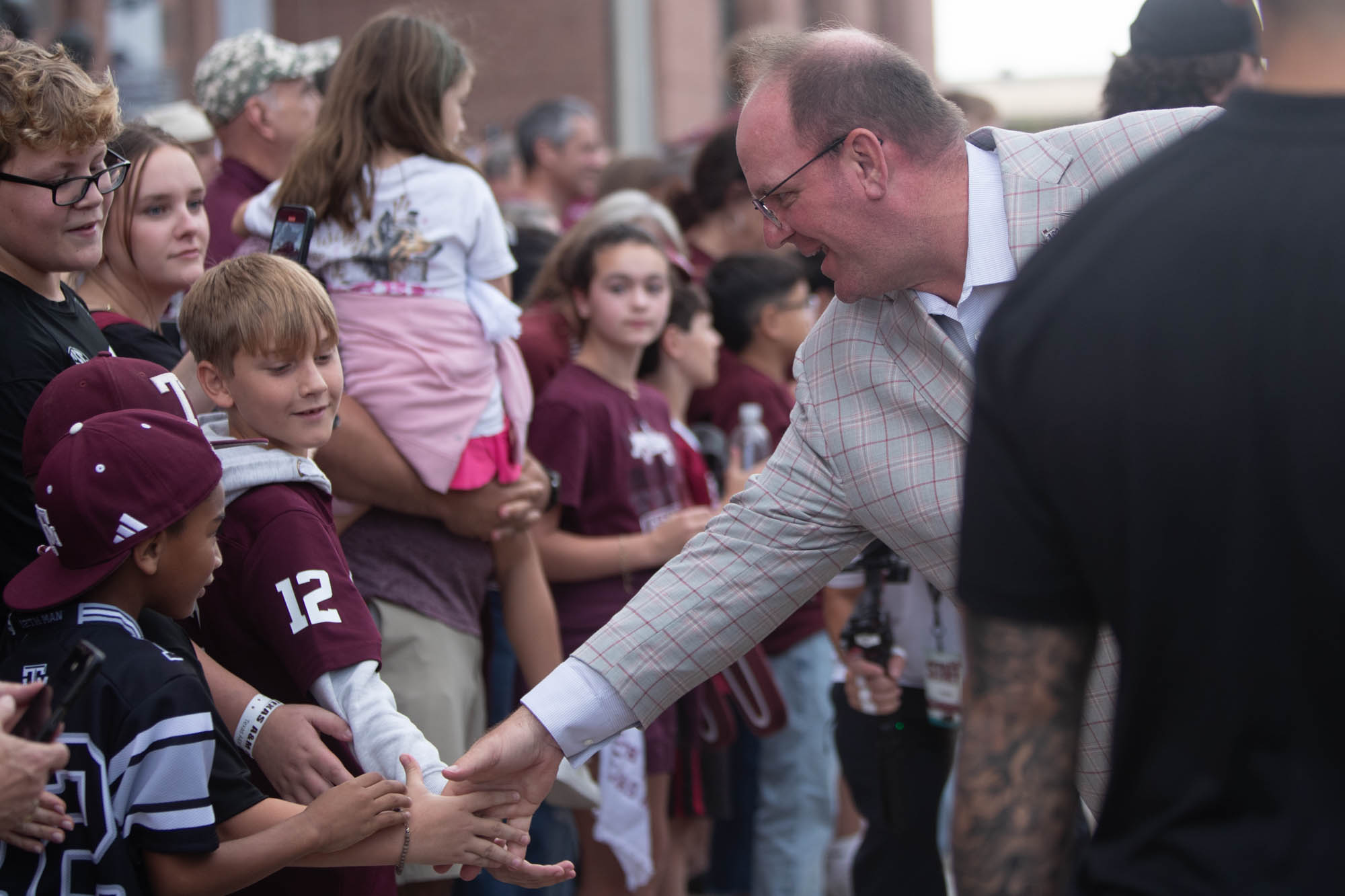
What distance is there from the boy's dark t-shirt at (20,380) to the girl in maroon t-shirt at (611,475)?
1.77 metres

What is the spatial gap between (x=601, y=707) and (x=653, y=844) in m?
1.80

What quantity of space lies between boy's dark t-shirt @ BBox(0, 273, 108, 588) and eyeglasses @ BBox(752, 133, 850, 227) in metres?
1.31

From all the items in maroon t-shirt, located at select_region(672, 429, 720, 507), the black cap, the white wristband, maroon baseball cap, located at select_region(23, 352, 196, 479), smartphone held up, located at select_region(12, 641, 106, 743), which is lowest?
maroon t-shirt, located at select_region(672, 429, 720, 507)

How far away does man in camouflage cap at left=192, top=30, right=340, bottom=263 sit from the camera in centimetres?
411

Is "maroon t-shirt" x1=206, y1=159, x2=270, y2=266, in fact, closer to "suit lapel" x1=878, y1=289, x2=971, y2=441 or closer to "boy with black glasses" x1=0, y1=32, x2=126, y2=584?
"boy with black glasses" x1=0, y1=32, x2=126, y2=584

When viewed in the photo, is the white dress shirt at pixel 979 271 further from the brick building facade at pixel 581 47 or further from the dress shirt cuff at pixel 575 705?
the brick building facade at pixel 581 47

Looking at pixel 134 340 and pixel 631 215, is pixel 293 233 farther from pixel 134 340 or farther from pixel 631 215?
pixel 631 215

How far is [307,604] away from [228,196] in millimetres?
2012

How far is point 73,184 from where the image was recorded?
2.49 meters

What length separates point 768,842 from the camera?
15.2 feet

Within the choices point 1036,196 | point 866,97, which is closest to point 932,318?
point 1036,196

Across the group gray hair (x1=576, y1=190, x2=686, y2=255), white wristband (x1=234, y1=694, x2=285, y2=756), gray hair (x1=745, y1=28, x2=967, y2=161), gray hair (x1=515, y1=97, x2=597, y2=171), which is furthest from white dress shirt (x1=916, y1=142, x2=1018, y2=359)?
gray hair (x1=515, y1=97, x2=597, y2=171)

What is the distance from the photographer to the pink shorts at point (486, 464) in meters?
3.40

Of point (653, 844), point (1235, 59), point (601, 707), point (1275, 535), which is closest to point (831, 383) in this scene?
point (601, 707)
